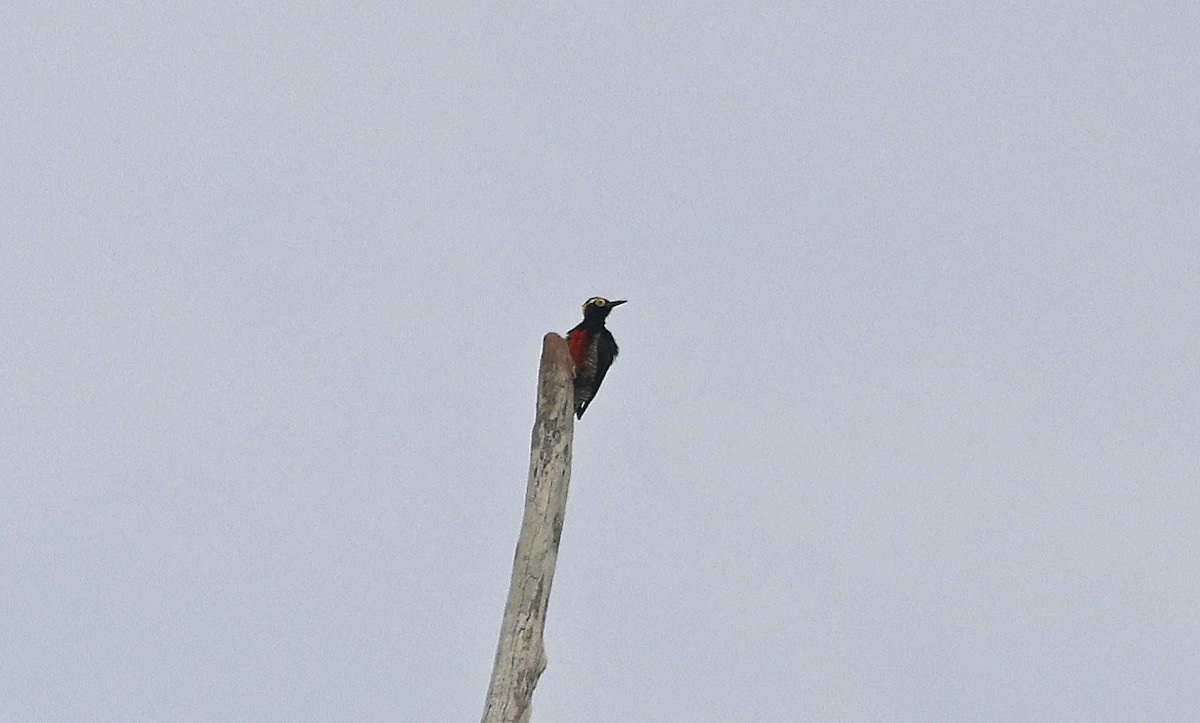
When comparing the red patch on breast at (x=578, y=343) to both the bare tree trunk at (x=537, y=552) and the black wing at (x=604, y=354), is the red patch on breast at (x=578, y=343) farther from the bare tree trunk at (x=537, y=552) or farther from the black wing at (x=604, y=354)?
the bare tree trunk at (x=537, y=552)

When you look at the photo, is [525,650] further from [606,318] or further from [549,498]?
[606,318]

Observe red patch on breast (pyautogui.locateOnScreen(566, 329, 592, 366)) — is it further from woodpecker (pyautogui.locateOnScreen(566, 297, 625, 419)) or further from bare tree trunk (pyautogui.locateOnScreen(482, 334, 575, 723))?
bare tree trunk (pyautogui.locateOnScreen(482, 334, 575, 723))

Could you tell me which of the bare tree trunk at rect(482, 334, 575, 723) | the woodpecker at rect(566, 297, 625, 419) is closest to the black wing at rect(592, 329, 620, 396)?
the woodpecker at rect(566, 297, 625, 419)

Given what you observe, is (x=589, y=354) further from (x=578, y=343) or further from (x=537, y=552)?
(x=537, y=552)

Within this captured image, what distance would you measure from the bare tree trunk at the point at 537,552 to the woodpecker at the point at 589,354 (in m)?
1.93

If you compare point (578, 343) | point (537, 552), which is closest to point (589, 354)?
point (578, 343)

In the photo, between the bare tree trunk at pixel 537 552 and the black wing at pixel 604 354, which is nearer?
the bare tree trunk at pixel 537 552

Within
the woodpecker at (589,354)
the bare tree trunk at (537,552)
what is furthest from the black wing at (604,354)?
the bare tree trunk at (537,552)

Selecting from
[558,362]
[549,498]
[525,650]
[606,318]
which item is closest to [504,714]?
[525,650]

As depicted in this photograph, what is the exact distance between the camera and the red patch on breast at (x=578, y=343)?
1542cm

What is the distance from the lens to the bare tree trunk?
39.6ft

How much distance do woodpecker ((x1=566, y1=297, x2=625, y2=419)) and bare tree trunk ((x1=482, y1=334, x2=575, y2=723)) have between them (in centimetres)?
193

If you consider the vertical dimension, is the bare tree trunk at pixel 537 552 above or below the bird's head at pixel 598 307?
below

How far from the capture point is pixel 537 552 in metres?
12.4
